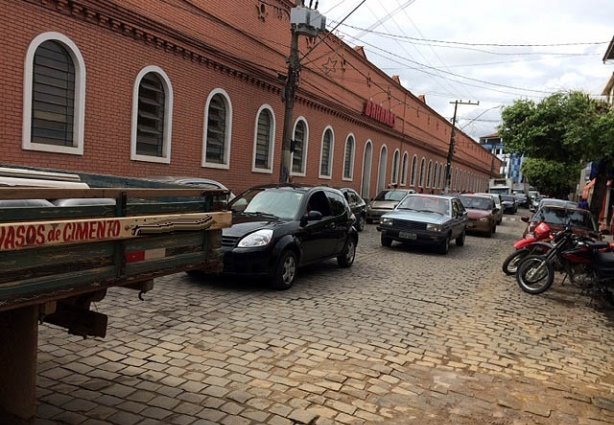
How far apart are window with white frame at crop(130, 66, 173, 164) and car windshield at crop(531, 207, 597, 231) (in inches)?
387

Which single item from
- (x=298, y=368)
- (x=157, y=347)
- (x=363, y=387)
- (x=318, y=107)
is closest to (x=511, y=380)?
(x=363, y=387)

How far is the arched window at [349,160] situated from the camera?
27.2 metres

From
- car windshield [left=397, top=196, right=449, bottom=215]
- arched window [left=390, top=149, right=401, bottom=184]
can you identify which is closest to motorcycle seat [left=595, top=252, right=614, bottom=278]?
car windshield [left=397, top=196, right=449, bottom=215]

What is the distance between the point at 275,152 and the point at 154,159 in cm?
651

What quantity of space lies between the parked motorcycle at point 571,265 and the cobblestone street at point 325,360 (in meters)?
0.52

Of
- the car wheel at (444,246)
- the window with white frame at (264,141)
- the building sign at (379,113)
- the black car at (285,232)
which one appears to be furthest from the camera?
the building sign at (379,113)

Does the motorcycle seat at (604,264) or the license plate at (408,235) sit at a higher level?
the motorcycle seat at (604,264)

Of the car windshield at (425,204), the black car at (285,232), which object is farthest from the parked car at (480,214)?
the black car at (285,232)

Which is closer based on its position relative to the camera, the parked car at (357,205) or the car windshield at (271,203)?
the car windshield at (271,203)

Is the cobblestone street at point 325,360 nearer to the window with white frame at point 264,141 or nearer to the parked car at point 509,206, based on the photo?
the window with white frame at point 264,141

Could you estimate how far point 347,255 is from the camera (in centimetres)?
1034

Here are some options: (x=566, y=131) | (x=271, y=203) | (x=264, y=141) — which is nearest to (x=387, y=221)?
(x=271, y=203)

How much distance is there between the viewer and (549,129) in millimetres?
18406

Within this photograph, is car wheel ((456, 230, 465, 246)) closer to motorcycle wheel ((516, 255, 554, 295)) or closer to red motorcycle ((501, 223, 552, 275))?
red motorcycle ((501, 223, 552, 275))
